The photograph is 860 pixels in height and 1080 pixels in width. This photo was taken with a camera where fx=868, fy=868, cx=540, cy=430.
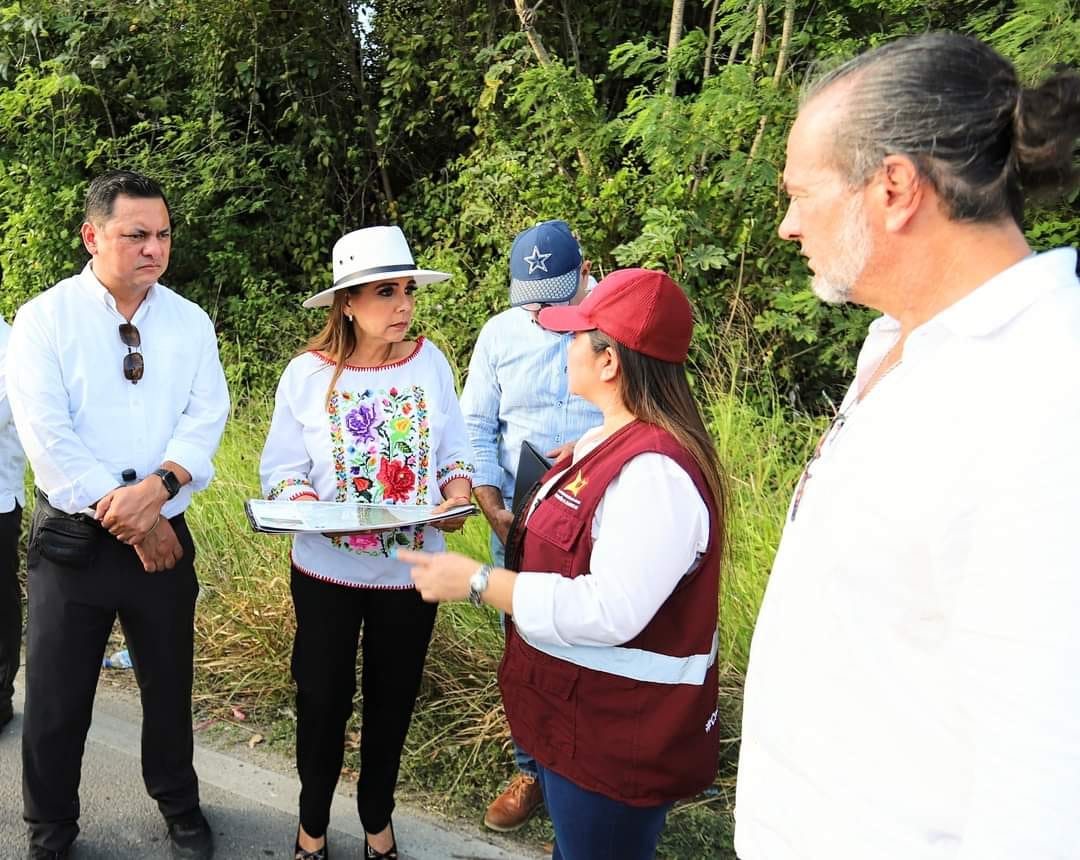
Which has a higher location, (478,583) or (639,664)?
(478,583)

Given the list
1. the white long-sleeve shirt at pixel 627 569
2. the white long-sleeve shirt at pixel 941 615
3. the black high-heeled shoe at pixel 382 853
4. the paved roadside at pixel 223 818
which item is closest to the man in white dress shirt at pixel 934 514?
the white long-sleeve shirt at pixel 941 615

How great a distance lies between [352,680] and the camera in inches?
110

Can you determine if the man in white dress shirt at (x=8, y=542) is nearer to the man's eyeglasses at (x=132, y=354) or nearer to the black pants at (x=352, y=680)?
the man's eyeglasses at (x=132, y=354)

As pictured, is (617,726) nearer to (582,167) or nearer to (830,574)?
(830,574)

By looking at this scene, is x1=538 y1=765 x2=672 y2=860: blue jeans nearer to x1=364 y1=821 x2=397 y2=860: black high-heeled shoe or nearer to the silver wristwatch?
the silver wristwatch

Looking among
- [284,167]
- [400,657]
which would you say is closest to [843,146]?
[400,657]

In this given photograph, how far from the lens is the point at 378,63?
29.4 ft

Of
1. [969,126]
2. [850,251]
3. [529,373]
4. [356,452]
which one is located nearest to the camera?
[969,126]

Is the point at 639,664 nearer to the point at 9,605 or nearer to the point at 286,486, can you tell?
the point at 286,486

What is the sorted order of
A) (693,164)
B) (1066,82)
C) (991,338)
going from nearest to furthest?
(991,338), (1066,82), (693,164)

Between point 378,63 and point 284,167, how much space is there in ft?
4.86

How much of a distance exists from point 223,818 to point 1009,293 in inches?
124

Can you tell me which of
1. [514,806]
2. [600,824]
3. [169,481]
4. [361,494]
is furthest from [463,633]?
[600,824]

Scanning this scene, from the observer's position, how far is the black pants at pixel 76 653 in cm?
276
